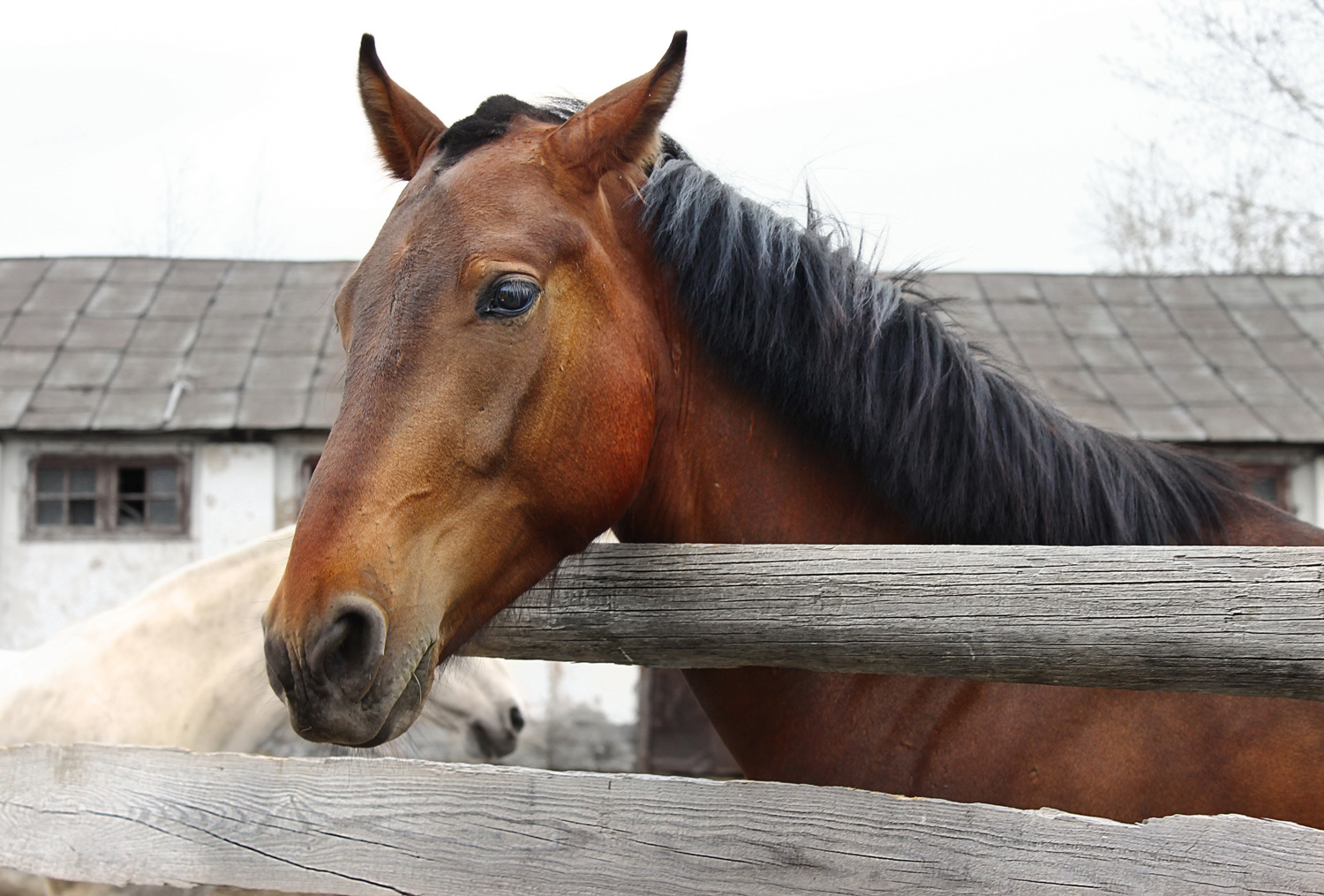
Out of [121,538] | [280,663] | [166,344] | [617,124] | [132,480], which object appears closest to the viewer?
[280,663]

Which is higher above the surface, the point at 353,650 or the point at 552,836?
the point at 353,650

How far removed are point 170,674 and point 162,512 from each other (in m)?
6.49

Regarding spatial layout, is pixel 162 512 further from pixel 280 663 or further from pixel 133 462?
pixel 280 663

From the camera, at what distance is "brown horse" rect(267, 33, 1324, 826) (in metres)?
1.53

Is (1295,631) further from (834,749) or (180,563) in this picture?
(180,563)

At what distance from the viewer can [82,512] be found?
967cm

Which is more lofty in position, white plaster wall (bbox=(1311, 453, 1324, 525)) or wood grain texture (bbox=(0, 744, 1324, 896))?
white plaster wall (bbox=(1311, 453, 1324, 525))

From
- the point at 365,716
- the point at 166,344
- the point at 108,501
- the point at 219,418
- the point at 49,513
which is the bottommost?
the point at 365,716

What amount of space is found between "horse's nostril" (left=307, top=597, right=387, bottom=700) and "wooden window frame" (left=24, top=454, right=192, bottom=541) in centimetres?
892

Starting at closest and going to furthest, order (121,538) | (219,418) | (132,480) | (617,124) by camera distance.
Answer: (617,124) < (219,418) < (121,538) < (132,480)

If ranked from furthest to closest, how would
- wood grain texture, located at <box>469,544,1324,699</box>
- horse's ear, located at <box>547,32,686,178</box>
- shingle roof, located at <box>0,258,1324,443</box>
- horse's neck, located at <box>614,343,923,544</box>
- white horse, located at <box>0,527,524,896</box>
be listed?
shingle roof, located at <box>0,258,1324,443</box>, white horse, located at <box>0,527,524,896</box>, horse's neck, located at <box>614,343,923,544</box>, horse's ear, located at <box>547,32,686,178</box>, wood grain texture, located at <box>469,544,1324,699</box>

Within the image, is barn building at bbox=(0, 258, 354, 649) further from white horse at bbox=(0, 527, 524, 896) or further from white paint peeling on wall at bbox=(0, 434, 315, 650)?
white horse at bbox=(0, 527, 524, 896)

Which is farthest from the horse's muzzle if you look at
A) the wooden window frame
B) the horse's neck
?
the wooden window frame

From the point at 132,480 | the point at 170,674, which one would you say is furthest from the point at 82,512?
the point at 170,674
